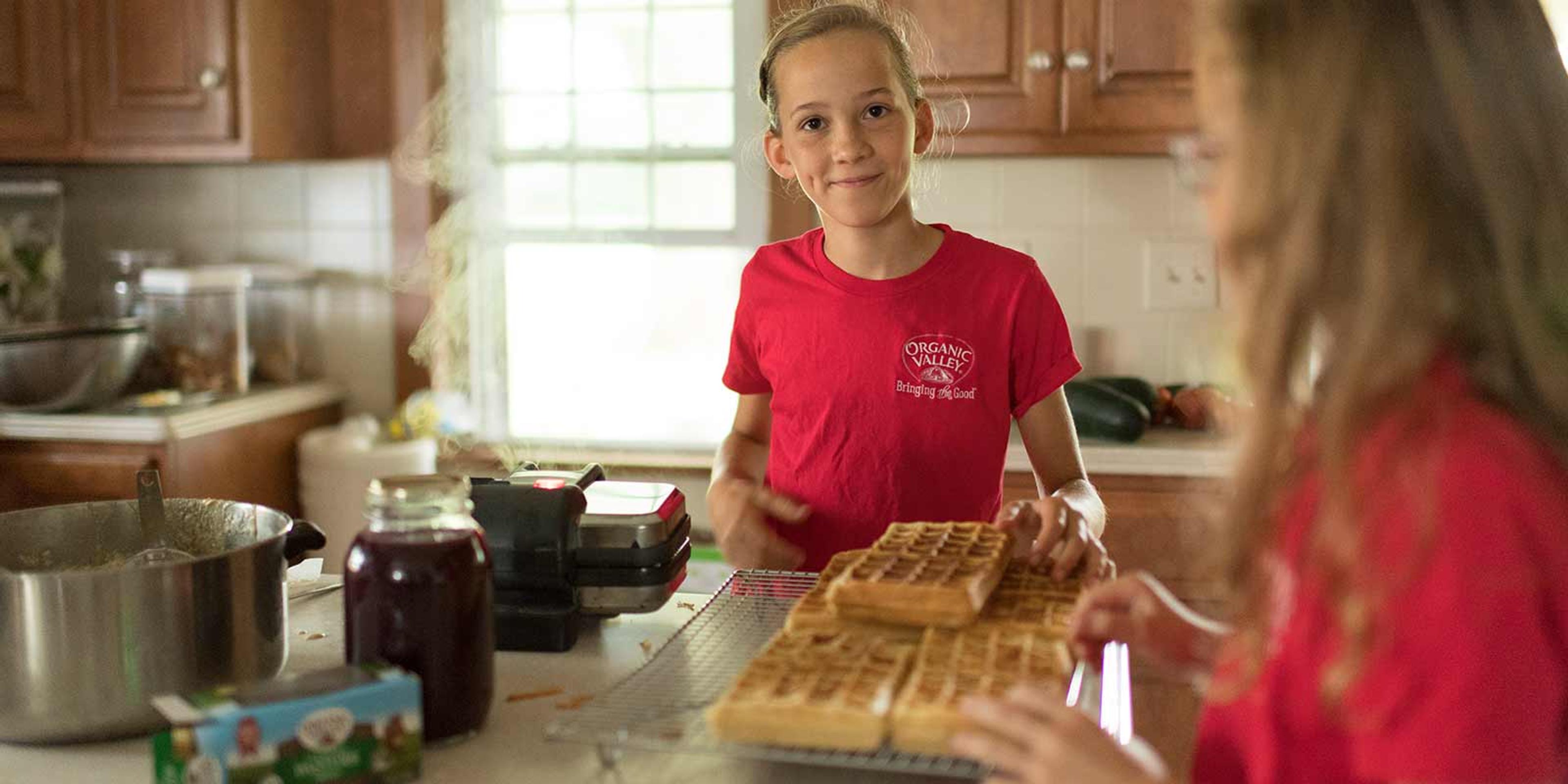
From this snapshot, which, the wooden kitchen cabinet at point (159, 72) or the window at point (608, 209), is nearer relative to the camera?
the wooden kitchen cabinet at point (159, 72)

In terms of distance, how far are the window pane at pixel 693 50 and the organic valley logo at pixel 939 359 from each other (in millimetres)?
1683

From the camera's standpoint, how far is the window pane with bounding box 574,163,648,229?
3.38 meters

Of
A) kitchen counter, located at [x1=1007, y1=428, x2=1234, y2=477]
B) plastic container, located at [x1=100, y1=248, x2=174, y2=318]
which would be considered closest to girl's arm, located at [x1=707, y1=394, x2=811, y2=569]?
kitchen counter, located at [x1=1007, y1=428, x2=1234, y2=477]

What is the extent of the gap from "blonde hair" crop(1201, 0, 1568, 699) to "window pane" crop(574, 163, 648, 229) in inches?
106

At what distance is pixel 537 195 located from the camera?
11.3 feet

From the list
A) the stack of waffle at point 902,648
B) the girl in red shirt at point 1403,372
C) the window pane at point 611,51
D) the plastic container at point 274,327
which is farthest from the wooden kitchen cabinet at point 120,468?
the girl in red shirt at point 1403,372

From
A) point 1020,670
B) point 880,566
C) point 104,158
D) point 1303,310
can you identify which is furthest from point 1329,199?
point 104,158

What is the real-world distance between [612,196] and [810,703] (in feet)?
8.49

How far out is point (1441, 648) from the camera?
2.29ft

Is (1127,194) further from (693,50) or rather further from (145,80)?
(145,80)

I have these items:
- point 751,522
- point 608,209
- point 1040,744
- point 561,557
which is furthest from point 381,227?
point 1040,744

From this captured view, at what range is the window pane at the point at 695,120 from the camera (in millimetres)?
3301

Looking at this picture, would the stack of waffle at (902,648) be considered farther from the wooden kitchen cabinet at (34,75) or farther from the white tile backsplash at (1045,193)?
the wooden kitchen cabinet at (34,75)

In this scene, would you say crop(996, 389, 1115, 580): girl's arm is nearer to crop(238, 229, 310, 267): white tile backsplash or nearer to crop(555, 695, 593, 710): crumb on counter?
crop(555, 695, 593, 710): crumb on counter
